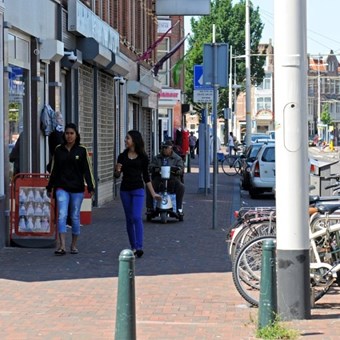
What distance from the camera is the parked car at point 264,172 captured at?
26672mm

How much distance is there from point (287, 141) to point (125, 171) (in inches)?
204

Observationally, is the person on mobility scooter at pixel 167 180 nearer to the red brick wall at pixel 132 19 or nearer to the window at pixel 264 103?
the red brick wall at pixel 132 19

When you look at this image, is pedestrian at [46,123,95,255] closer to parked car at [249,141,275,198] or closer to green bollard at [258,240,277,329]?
green bollard at [258,240,277,329]

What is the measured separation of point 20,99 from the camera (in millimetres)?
16219

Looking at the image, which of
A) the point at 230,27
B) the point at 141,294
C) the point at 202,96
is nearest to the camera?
the point at 141,294

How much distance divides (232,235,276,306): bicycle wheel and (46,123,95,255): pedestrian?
424 centimetres

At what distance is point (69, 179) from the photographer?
44.4ft

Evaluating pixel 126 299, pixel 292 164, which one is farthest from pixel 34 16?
pixel 126 299

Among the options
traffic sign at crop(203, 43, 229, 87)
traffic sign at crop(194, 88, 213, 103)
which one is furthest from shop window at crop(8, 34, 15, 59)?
traffic sign at crop(194, 88, 213, 103)

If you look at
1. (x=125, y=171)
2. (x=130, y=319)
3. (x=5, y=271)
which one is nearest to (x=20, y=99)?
(x=125, y=171)

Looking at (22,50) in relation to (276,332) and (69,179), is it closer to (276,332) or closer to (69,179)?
(69,179)

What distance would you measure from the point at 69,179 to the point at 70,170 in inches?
4.9

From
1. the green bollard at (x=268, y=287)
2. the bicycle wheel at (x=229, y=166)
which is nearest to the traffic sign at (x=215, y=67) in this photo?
the green bollard at (x=268, y=287)

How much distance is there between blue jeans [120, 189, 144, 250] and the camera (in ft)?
44.3
